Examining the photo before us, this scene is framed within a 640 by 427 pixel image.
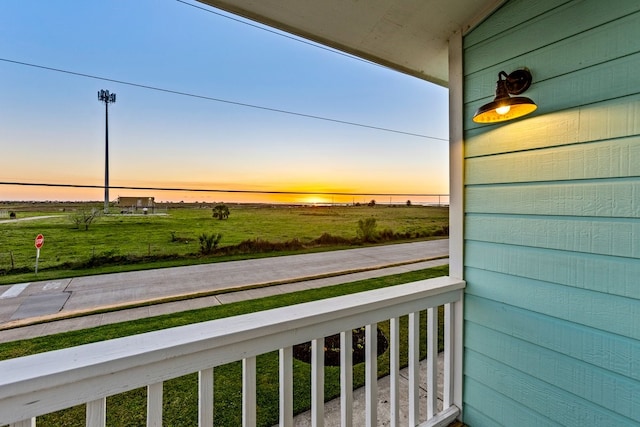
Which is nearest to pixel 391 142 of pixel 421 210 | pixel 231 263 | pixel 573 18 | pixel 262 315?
pixel 421 210

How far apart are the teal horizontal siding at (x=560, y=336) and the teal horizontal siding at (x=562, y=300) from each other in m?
0.02

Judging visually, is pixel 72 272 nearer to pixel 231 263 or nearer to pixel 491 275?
pixel 231 263

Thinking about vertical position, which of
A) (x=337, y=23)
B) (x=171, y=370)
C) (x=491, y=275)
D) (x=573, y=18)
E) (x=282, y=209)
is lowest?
(x=171, y=370)

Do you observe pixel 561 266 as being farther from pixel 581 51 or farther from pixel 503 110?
pixel 581 51

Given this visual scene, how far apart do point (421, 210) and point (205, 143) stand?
4.36 ft

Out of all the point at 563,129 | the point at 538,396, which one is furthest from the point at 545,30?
the point at 538,396

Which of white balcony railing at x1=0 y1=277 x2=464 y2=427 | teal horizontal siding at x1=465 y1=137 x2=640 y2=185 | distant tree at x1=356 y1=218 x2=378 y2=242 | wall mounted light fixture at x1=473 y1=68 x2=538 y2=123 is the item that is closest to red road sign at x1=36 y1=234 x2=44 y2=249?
white balcony railing at x1=0 y1=277 x2=464 y2=427

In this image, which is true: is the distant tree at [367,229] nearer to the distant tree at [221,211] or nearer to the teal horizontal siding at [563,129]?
the teal horizontal siding at [563,129]

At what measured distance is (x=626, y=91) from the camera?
92cm

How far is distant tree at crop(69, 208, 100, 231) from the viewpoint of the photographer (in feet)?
3.05

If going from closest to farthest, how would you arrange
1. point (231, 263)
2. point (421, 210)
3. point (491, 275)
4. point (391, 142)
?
point (231, 263) < point (491, 275) < point (421, 210) < point (391, 142)

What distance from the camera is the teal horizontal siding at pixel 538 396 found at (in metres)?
1.02

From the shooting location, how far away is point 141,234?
1.04 metres

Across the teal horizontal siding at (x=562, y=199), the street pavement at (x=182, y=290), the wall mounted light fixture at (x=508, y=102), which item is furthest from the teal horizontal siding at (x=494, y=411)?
the wall mounted light fixture at (x=508, y=102)
